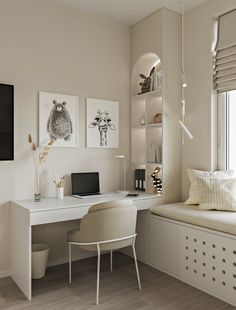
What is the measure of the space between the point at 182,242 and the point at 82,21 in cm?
262

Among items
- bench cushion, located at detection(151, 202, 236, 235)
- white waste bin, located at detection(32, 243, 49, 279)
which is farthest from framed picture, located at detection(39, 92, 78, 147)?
bench cushion, located at detection(151, 202, 236, 235)

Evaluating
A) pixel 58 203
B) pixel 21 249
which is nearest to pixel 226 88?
pixel 58 203

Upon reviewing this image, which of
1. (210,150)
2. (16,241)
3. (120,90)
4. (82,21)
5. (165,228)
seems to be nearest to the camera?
(16,241)

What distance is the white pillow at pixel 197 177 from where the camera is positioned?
2.91 m

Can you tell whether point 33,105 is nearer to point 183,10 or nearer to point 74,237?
point 74,237

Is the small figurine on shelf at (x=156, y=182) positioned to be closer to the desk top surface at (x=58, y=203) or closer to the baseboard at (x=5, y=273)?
the desk top surface at (x=58, y=203)

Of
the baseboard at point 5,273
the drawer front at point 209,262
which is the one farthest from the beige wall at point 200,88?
the baseboard at point 5,273

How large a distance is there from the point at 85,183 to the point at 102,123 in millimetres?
748

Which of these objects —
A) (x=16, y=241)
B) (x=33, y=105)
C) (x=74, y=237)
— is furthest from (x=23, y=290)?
(x=33, y=105)

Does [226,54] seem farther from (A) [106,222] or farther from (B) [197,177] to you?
(A) [106,222]

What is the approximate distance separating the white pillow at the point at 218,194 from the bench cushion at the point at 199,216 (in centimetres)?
7

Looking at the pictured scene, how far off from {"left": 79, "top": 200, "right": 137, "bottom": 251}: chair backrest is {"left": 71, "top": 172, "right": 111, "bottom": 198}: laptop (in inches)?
29.1

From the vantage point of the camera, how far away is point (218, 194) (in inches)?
107

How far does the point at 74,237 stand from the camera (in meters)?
2.54
